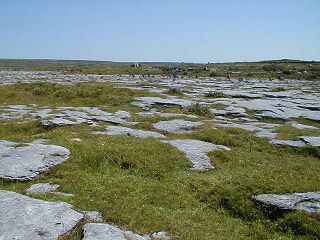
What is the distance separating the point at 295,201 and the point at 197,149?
6.45 m

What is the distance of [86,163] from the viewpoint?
15.1 meters

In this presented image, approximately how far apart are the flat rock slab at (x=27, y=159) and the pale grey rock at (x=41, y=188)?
70cm

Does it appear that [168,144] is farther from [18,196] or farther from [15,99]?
[15,99]

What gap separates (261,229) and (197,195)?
264cm

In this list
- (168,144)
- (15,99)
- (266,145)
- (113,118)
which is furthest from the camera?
(15,99)

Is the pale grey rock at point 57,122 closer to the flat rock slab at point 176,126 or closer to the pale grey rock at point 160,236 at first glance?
the flat rock slab at point 176,126

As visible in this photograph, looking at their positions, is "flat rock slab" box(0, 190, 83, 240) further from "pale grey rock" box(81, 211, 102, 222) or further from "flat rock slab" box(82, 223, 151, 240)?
"flat rock slab" box(82, 223, 151, 240)

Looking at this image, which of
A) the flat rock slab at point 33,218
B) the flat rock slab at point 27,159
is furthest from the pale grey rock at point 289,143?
the flat rock slab at point 33,218

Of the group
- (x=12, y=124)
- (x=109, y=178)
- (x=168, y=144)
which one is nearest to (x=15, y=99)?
(x=12, y=124)

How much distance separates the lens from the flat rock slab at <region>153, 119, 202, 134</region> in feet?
71.8

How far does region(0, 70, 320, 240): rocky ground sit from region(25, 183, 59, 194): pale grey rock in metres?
0.04

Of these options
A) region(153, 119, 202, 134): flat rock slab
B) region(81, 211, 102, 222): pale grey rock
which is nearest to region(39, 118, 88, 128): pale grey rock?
region(153, 119, 202, 134): flat rock slab

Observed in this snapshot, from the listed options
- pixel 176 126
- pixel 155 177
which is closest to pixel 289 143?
pixel 176 126

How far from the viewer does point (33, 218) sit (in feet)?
32.2
